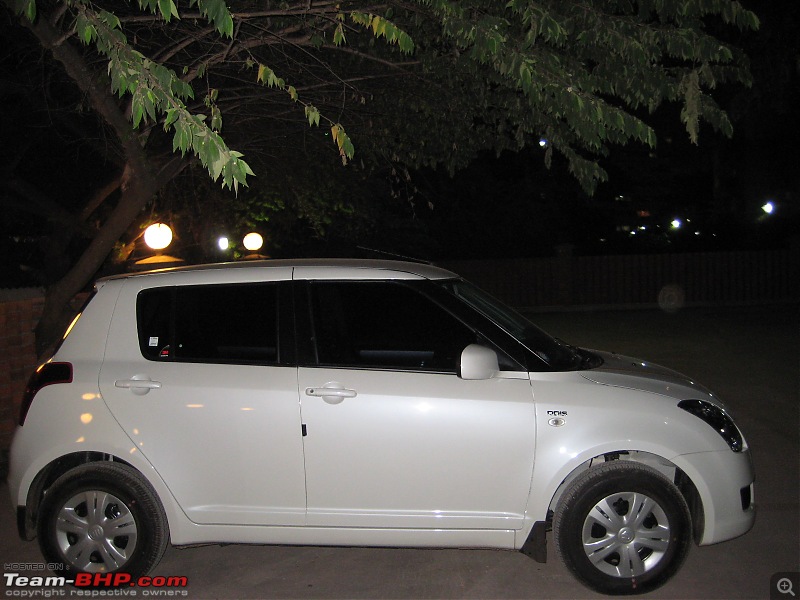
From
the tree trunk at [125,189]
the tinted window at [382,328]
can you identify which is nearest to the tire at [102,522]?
the tinted window at [382,328]

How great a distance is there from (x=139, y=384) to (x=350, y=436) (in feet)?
4.33

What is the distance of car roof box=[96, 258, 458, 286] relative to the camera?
4809mm

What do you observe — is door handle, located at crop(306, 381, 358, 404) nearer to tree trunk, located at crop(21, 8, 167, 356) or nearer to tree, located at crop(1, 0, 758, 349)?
tree, located at crop(1, 0, 758, 349)

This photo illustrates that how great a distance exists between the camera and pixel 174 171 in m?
8.84

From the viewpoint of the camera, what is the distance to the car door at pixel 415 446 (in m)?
4.41

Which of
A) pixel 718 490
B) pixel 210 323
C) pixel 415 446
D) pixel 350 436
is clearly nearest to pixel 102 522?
pixel 210 323

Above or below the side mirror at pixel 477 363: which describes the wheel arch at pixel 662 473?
below

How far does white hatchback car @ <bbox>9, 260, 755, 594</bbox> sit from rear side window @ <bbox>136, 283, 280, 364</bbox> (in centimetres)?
1

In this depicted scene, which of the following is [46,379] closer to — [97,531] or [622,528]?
[97,531]

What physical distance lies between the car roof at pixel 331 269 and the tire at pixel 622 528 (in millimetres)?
1584

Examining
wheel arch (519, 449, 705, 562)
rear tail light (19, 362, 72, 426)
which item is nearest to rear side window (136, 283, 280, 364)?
rear tail light (19, 362, 72, 426)

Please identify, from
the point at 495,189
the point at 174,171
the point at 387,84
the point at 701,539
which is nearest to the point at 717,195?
the point at 495,189

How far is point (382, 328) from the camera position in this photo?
483cm

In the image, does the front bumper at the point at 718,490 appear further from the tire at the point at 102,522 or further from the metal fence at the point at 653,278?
the metal fence at the point at 653,278
